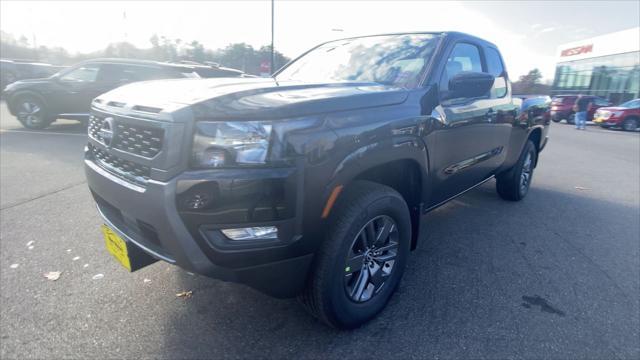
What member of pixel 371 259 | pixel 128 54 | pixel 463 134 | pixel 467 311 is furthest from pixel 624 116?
pixel 128 54

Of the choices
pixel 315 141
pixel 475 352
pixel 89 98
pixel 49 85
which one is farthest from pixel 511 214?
pixel 49 85

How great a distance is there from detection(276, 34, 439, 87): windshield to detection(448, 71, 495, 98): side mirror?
270mm

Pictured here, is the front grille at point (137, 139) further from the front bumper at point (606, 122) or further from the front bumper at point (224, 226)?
the front bumper at point (606, 122)

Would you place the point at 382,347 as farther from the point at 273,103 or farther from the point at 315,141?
the point at 273,103

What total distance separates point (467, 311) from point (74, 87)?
10.1 m

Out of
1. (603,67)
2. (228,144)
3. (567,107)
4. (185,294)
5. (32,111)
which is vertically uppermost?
(603,67)

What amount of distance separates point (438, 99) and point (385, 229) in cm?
108

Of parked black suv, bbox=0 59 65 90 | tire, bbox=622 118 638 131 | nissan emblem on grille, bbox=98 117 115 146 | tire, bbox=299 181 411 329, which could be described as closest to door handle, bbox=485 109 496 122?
tire, bbox=299 181 411 329

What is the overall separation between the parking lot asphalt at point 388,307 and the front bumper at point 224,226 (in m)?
0.60

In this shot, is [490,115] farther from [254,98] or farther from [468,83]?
[254,98]

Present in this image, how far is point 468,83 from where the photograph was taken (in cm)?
269

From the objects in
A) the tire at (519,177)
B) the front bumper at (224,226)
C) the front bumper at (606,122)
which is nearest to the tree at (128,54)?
the front bumper at (606,122)

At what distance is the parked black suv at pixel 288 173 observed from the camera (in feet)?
5.55

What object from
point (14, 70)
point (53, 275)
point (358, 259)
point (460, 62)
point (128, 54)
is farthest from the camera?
point (128, 54)
